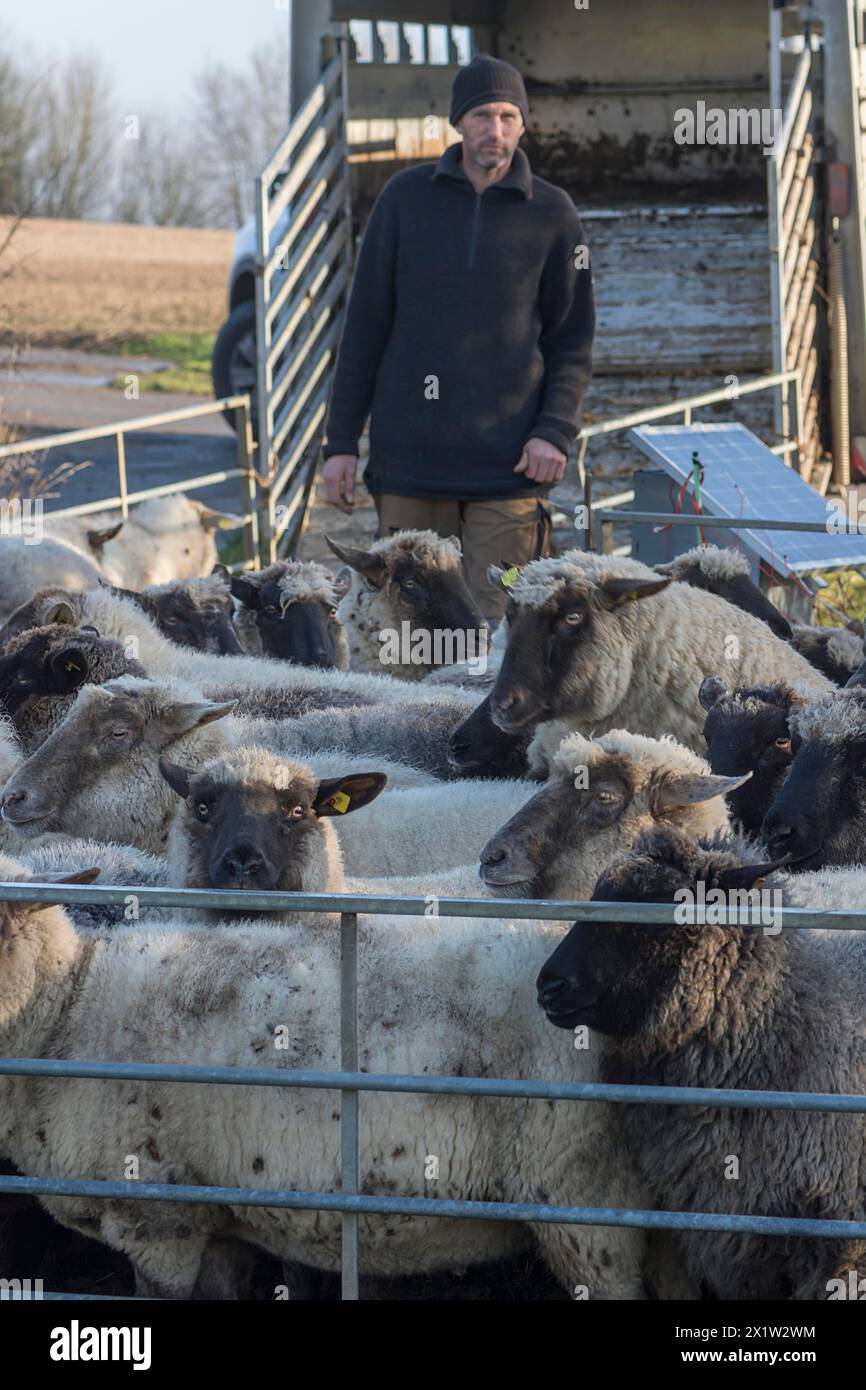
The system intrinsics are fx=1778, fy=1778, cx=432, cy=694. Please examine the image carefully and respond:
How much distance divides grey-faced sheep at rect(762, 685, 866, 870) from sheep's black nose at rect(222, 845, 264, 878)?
51.5 inches

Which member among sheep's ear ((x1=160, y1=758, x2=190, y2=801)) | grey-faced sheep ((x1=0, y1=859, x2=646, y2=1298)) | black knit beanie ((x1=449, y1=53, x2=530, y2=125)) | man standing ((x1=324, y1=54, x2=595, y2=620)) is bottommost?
grey-faced sheep ((x1=0, y1=859, x2=646, y2=1298))

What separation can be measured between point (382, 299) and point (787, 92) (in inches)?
213

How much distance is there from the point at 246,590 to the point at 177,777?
3.12 metres

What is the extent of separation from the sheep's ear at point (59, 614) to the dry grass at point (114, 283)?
1718 cm

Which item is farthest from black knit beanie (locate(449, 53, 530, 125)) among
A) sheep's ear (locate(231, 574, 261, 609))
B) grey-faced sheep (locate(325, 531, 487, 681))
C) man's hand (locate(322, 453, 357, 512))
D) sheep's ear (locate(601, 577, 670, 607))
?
sheep's ear (locate(601, 577, 670, 607))

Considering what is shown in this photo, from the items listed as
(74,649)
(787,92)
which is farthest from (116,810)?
(787,92)

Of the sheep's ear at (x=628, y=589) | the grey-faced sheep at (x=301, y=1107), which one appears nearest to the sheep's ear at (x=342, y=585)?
the sheep's ear at (x=628, y=589)

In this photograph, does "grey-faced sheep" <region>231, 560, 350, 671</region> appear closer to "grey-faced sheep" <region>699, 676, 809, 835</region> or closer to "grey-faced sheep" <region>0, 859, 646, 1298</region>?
"grey-faced sheep" <region>699, 676, 809, 835</region>

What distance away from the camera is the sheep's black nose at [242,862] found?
4129 millimetres

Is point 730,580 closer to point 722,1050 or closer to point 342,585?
point 342,585

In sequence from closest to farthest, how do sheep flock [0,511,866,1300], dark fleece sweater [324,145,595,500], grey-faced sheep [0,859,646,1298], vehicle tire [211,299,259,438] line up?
1. sheep flock [0,511,866,1300]
2. grey-faced sheep [0,859,646,1298]
3. dark fleece sweater [324,145,595,500]
4. vehicle tire [211,299,259,438]

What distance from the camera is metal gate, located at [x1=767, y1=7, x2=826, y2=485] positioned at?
11070 mm

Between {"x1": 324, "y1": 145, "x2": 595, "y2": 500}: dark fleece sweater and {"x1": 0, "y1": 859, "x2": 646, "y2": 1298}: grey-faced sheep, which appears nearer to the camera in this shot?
{"x1": 0, "y1": 859, "x2": 646, "y2": 1298}: grey-faced sheep
